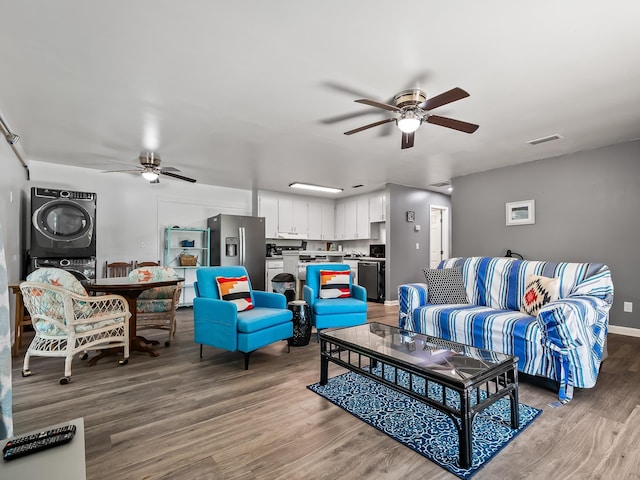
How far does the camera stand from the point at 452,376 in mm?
1692

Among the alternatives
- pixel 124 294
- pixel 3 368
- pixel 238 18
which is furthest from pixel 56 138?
pixel 3 368

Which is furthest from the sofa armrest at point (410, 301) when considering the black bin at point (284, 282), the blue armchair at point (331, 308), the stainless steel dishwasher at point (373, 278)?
the stainless steel dishwasher at point (373, 278)

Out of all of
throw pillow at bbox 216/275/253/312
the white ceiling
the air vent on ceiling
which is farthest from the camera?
the air vent on ceiling

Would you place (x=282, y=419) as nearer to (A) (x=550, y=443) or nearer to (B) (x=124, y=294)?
(A) (x=550, y=443)

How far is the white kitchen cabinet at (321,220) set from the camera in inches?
305

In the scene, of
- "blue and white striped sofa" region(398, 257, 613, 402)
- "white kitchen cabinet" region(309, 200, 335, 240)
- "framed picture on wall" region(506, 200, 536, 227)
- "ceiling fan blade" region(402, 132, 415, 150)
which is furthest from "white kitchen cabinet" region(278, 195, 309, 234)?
"ceiling fan blade" region(402, 132, 415, 150)

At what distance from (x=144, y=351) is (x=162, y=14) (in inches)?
117

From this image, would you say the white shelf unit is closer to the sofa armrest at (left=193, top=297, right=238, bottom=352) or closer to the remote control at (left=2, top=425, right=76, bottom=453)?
the sofa armrest at (left=193, top=297, right=238, bottom=352)

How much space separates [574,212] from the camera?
448 cm

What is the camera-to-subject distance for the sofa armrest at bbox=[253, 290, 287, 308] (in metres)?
3.43

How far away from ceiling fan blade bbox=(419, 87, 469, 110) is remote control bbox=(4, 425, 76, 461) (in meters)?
2.57

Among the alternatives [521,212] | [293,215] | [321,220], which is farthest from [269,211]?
[521,212]

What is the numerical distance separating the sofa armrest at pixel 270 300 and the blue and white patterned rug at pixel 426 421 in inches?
41.3

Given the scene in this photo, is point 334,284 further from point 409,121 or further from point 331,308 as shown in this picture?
point 409,121
